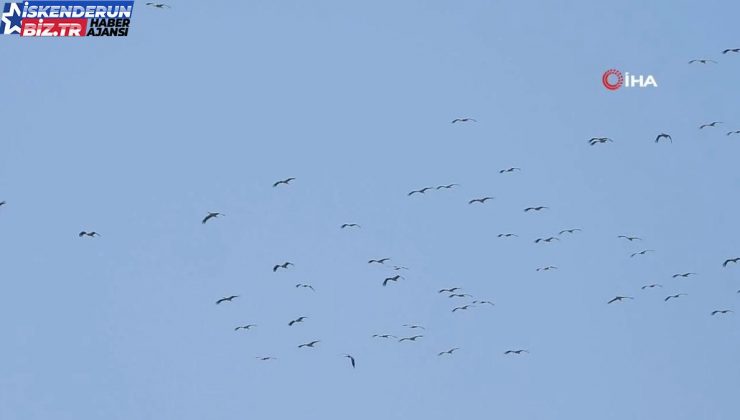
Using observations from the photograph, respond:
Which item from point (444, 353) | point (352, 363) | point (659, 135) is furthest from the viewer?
point (444, 353)

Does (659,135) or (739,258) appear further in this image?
(739,258)

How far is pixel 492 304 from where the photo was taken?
131250 millimetres

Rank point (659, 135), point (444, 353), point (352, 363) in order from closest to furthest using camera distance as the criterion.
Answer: point (659, 135) < point (352, 363) < point (444, 353)

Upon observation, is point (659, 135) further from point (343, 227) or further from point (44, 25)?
point (44, 25)

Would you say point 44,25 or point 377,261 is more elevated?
point 44,25

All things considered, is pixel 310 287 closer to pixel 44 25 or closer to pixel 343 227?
pixel 343 227

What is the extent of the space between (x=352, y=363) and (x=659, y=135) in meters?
22.9

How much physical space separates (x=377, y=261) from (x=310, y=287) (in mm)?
4560

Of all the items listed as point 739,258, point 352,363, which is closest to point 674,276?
point 739,258

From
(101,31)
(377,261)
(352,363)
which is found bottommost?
(352,363)

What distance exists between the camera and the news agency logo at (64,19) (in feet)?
363

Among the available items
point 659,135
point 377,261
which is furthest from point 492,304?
point 659,135

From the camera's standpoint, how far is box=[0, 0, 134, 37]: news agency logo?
111 meters

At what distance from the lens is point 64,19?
112 metres
